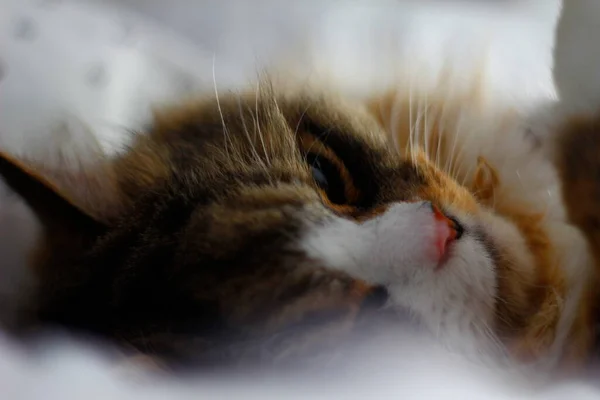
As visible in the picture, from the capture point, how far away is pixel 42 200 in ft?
1.25

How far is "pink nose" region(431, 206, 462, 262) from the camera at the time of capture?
1.22 feet

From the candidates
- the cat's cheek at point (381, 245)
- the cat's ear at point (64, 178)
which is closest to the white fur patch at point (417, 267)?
the cat's cheek at point (381, 245)

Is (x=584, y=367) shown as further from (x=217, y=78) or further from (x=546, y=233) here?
(x=217, y=78)

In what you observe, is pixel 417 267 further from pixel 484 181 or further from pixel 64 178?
pixel 64 178

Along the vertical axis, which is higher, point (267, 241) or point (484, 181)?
point (484, 181)

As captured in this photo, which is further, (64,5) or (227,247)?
(64,5)

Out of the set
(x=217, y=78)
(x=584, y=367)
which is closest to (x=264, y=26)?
(x=217, y=78)

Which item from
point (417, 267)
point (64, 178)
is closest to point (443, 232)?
point (417, 267)

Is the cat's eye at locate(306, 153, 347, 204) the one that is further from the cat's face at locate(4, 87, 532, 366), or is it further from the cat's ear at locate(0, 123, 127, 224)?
the cat's ear at locate(0, 123, 127, 224)

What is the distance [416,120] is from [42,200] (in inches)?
10.1

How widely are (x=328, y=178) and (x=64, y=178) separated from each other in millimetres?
166

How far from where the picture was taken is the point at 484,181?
0.43 metres

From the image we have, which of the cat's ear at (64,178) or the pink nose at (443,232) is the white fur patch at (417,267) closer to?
the pink nose at (443,232)

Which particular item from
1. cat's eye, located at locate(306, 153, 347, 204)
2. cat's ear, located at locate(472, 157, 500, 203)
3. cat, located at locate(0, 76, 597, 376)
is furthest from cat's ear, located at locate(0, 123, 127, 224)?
cat's ear, located at locate(472, 157, 500, 203)
